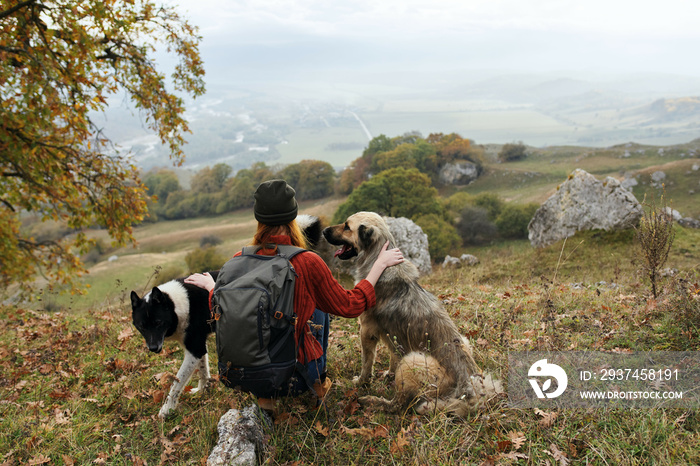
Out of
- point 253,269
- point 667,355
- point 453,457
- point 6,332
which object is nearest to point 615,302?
point 667,355

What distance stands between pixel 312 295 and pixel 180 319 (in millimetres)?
2103

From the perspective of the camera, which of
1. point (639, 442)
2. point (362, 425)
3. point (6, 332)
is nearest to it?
point (639, 442)

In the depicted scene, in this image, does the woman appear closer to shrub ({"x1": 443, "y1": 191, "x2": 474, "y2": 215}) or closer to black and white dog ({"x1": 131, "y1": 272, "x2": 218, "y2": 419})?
black and white dog ({"x1": 131, "y1": 272, "x2": 218, "y2": 419})

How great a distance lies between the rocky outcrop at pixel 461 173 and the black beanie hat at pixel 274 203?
7639cm

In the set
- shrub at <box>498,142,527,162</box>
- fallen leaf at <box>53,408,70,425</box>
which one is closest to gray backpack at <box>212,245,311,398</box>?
fallen leaf at <box>53,408,70,425</box>

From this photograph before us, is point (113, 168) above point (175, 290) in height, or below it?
above

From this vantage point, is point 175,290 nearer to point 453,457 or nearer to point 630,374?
point 453,457

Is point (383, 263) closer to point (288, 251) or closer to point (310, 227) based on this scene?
point (310, 227)

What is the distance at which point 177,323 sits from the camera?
175 inches

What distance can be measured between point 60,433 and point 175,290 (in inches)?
68.9

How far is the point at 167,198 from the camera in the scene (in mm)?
93500

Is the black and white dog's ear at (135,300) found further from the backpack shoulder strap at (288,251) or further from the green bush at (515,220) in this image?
the green bush at (515,220)

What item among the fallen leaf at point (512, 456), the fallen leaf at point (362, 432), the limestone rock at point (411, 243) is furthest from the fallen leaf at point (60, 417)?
the limestone rock at point (411, 243)

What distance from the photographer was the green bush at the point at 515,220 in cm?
4303
